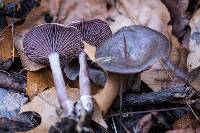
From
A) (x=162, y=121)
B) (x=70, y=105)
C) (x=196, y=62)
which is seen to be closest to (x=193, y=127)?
(x=162, y=121)

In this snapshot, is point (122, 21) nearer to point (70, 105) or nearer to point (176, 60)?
point (176, 60)

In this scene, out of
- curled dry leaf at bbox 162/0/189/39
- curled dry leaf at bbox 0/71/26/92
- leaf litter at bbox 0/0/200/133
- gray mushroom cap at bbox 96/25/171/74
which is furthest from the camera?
curled dry leaf at bbox 162/0/189/39

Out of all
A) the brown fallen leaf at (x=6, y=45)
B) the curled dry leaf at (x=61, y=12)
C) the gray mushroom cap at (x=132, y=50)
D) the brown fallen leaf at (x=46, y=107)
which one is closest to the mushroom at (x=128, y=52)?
the gray mushroom cap at (x=132, y=50)

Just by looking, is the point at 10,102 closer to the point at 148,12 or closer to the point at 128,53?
the point at 128,53

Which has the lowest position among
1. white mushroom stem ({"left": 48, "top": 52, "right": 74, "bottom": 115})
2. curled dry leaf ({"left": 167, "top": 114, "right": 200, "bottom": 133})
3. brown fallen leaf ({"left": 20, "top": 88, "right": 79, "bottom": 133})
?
curled dry leaf ({"left": 167, "top": 114, "right": 200, "bottom": 133})

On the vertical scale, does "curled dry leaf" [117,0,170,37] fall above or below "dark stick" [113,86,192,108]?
above

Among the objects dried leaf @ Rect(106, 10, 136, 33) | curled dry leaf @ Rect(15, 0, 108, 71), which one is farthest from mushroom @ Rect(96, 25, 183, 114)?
curled dry leaf @ Rect(15, 0, 108, 71)

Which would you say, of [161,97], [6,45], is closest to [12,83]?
[6,45]

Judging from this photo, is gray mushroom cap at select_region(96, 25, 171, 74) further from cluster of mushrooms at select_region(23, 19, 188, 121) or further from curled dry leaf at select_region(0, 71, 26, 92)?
curled dry leaf at select_region(0, 71, 26, 92)

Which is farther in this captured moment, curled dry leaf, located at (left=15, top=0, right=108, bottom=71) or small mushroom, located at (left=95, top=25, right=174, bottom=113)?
curled dry leaf, located at (left=15, top=0, right=108, bottom=71)
